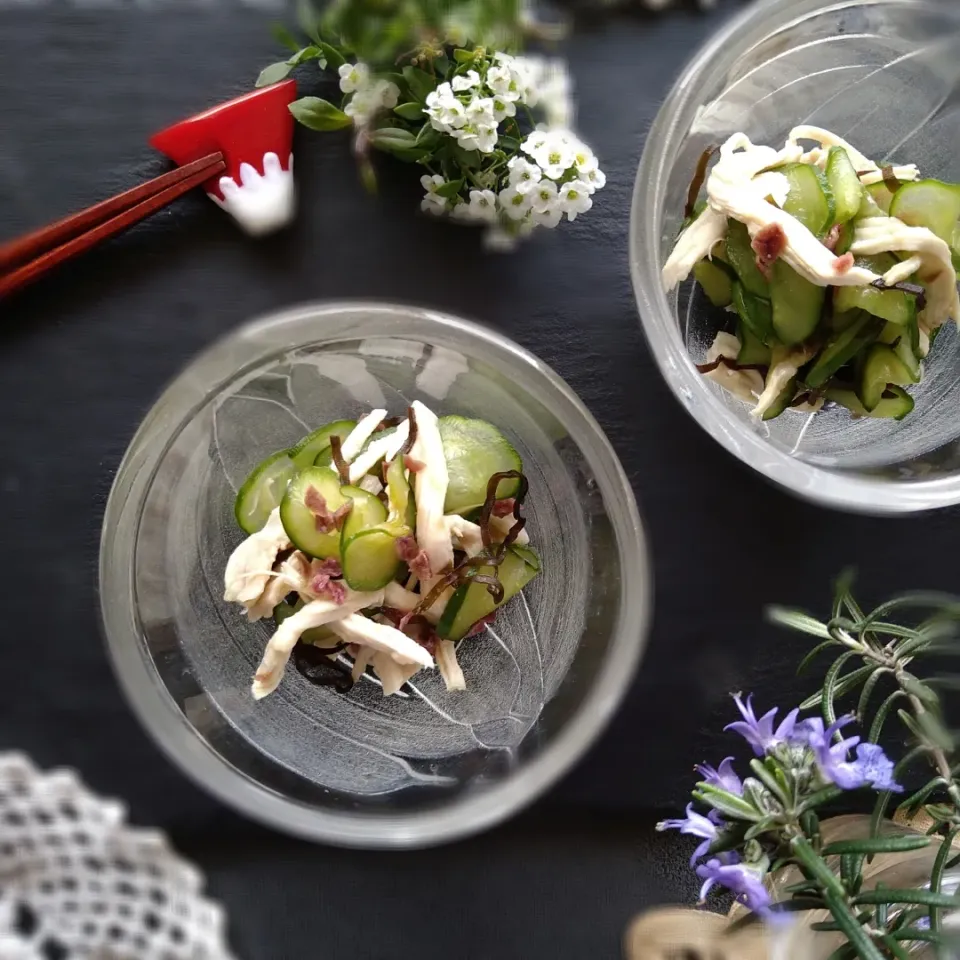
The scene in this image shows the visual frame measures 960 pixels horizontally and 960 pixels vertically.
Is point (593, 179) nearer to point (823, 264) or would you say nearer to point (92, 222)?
point (823, 264)

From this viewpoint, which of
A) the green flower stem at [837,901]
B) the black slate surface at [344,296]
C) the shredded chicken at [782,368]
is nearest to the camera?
the green flower stem at [837,901]

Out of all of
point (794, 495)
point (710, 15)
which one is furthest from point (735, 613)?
point (710, 15)

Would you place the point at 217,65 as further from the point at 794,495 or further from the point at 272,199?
the point at 794,495

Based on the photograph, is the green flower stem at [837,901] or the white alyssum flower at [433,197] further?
the white alyssum flower at [433,197]

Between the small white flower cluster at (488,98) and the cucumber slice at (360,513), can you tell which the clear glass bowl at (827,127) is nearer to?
the small white flower cluster at (488,98)

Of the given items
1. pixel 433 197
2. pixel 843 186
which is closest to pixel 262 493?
pixel 433 197

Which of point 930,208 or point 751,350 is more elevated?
point 930,208

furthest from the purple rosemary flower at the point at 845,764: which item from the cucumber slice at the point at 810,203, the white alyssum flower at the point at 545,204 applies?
the white alyssum flower at the point at 545,204
